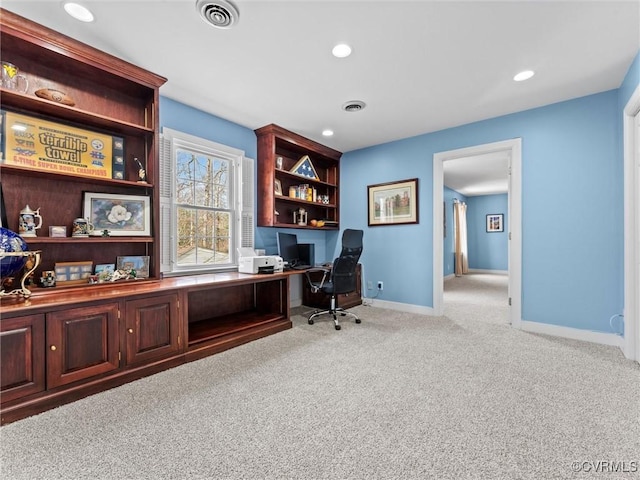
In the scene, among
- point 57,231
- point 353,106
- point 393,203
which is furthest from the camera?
point 393,203

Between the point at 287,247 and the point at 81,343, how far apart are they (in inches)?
98.8

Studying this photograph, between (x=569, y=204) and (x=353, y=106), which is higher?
(x=353, y=106)

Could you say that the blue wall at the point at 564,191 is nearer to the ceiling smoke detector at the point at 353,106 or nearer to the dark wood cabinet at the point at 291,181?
the dark wood cabinet at the point at 291,181

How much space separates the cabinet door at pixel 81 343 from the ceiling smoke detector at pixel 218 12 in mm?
2075

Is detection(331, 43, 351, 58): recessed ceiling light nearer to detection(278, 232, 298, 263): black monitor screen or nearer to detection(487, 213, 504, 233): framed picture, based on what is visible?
detection(278, 232, 298, 263): black monitor screen

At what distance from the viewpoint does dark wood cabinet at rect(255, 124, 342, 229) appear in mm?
3865

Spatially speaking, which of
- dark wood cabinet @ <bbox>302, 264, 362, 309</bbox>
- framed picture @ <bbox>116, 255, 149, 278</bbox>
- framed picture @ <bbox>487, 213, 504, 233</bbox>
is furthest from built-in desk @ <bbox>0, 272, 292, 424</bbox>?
framed picture @ <bbox>487, 213, 504, 233</bbox>

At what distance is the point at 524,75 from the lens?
104 inches

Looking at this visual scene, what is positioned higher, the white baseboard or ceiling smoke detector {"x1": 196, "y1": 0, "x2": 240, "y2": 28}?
ceiling smoke detector {"x1": 196, "y1": 0, "x2": 240, "y2": 28}

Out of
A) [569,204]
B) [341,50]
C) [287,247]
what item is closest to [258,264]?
[287,247]

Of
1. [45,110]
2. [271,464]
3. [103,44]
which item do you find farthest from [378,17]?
[271,464]

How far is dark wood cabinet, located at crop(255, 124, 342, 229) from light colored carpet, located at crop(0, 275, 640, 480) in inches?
79.8

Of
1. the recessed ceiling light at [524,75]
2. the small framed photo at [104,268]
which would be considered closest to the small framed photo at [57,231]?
the small framed photo at [104,268]

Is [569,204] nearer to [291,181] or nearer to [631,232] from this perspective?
[631,232]
